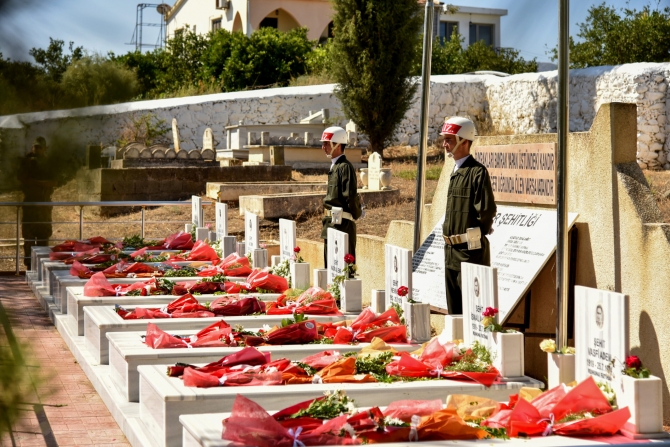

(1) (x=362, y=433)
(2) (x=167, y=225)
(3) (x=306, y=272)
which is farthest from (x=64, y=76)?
(2) (x=167, y=225)

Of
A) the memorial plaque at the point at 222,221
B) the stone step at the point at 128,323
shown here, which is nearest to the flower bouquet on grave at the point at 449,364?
the stone step at the point at 128,323

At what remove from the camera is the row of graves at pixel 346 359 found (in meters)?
4.27

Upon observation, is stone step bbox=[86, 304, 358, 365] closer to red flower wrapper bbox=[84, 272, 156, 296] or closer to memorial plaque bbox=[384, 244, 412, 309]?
memorial plaque bbox=[384, 244, 412, 309]

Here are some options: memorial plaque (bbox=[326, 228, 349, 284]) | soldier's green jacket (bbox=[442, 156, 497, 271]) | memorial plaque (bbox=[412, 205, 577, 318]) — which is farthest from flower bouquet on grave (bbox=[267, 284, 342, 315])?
soldier's green jacket (bbox=[442, 156, 497, 271])

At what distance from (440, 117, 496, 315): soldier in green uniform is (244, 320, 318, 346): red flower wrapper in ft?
3.69

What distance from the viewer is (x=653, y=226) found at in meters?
5.82

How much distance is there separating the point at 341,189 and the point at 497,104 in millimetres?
14134

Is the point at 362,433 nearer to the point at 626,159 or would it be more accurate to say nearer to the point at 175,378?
the point at 175,378

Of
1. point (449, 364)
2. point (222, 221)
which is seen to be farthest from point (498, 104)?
point (449, 364)

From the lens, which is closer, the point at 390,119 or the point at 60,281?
the point at 60,281

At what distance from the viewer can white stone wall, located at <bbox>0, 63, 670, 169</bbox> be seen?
16391 mm

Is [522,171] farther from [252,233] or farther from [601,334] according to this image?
[252,233]

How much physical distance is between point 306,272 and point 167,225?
294 inches

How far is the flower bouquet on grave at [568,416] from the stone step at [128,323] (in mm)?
3480
